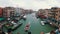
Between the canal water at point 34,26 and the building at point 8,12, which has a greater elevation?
the building at point 8,12

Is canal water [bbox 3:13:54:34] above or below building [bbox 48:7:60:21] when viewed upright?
below

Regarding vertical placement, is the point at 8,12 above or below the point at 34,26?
above

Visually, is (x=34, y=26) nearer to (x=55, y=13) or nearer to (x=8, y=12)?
(x=55, y=13)

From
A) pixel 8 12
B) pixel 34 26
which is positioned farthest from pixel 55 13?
pixel 8 12

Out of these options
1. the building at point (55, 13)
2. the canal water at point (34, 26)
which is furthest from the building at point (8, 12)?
the building at point (55, 13)

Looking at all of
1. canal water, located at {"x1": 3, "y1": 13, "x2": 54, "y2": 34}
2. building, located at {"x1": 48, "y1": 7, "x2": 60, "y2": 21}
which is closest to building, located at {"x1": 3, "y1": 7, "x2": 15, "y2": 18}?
canal water, located at {"x1": 3, "y1": 13, "x2": 54, "y2": 34}

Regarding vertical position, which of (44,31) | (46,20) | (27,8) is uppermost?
(27,8)

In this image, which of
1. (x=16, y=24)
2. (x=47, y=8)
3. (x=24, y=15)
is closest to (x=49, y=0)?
(x=47, y=8)

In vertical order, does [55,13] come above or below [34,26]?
above

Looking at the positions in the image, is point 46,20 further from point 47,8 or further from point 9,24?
point 9,24

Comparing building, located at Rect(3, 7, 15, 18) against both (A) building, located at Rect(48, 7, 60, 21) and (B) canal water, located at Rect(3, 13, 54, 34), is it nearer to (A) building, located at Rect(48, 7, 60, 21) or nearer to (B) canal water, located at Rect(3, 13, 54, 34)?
(B) canal water, located at Rect(3, 13, 54, 34)

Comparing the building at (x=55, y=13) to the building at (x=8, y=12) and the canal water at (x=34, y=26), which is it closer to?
the canal water at (x=34, y=26)
